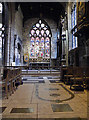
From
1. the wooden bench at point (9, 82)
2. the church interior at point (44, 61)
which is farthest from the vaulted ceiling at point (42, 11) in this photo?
the wooden bench at point (9, 82)

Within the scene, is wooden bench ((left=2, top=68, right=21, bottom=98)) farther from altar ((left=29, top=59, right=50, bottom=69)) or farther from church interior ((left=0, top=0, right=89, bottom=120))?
altar ((left=29, top=59, right=50, bottom=69))

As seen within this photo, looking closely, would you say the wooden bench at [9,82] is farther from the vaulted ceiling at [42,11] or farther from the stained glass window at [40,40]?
the stained glass window at [40,40]

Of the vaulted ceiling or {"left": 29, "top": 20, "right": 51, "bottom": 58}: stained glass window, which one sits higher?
the vaulted ceiling

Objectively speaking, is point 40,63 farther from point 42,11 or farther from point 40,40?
point 42,11

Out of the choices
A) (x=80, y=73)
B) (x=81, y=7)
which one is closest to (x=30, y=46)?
(x=81, y=7)

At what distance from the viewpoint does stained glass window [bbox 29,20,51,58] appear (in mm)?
21469

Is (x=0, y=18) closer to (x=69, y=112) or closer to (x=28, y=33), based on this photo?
(x=28, y=33)

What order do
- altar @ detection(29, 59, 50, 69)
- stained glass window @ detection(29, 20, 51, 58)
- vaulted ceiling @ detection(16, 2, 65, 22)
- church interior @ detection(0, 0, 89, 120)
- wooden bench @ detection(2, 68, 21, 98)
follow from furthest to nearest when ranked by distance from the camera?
1. stained glass window @ detection(29, 20, 51, 58)
2. altar @ detection(29, 59, 50, 69)
3. vaulted ceiling @ detection(16, 2, 65, 22)
4. wooden bench @ detection(2, 68, 21, 98)
5. church interior @ detection(0, 0, 89, 120)

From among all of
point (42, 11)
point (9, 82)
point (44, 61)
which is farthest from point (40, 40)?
point (9, 82)

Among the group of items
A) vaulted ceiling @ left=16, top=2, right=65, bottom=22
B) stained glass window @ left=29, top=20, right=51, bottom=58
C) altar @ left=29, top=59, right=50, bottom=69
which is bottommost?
altar @ left=29, top=59, right=50, bottom=69

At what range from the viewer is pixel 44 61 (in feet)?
68.1

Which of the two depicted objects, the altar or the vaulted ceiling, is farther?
the altar

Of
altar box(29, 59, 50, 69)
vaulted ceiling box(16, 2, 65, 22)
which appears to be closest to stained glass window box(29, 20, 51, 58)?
altar box(29, 59, 50, 69)

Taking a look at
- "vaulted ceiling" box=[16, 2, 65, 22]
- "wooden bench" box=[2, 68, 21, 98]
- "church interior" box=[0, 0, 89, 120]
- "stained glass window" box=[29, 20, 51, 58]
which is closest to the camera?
"church interior" box=[0, 0, 89, 120]
